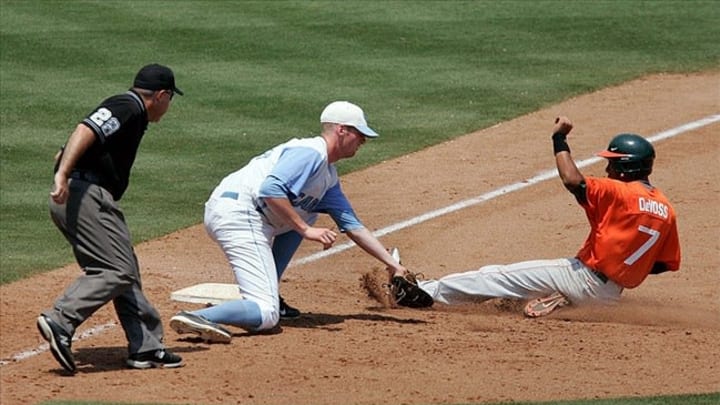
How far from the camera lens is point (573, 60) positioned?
55.6 feet

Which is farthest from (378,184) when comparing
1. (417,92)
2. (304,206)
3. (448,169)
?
(304,206)

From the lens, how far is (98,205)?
7766 millimetres

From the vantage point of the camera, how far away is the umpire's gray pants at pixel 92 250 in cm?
770

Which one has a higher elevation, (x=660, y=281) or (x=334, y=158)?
(x=334, y=158)

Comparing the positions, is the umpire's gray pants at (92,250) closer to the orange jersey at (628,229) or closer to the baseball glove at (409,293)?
the baseball glove at (409,293)

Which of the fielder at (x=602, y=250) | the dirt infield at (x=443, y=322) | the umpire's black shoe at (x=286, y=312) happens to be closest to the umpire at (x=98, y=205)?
the dirt infield at (x=443, y=322)

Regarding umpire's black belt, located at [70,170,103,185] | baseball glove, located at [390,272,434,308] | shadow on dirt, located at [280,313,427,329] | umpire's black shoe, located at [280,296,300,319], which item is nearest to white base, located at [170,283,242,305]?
umpire's black shoe, located at [280,296,300,319]

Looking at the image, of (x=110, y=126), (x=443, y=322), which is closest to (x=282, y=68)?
(x=443, y=322)

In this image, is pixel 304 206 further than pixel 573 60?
No

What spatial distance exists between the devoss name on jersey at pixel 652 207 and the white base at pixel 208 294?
108 inches

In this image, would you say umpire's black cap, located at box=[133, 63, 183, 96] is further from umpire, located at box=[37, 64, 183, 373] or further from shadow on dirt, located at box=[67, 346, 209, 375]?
shadow on dirt, located at box=[67, 346, 209, 375]

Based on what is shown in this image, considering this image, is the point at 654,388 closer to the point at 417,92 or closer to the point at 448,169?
the point at 448,169

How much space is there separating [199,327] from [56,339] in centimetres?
106

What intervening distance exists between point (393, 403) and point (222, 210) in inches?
80.8
